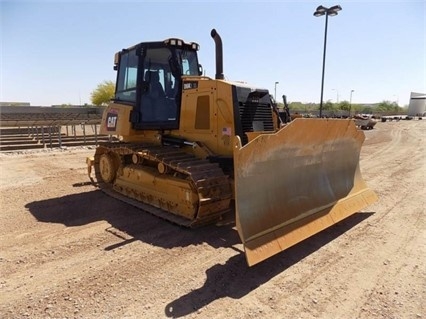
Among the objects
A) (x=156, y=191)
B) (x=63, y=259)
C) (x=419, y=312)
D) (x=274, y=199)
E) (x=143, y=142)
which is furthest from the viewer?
(x=143, y=142)

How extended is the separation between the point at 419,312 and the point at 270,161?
2245 millimetres

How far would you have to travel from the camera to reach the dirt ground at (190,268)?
311 cm

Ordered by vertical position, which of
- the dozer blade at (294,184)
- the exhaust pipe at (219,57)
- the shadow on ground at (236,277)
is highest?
the exhaust pipe at (219,57)

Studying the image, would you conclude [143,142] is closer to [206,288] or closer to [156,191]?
[156,191]

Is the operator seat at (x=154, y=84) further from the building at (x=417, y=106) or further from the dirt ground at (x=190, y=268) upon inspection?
the building at (x=417, y=106)

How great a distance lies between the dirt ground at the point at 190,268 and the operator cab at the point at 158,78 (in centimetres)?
184

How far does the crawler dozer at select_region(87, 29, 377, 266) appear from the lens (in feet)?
13.6

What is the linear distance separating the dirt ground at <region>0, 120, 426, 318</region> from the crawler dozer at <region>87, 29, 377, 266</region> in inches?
12.9

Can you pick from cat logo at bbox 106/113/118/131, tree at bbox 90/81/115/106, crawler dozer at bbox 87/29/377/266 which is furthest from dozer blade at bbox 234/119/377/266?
tree at bbox 90/81/115/106

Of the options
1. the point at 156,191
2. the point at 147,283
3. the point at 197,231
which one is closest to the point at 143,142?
the point at 156,191

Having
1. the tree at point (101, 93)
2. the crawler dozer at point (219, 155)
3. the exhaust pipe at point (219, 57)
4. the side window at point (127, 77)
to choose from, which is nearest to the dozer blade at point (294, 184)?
the crawler dozer at point (219, 155)

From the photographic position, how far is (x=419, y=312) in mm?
3033

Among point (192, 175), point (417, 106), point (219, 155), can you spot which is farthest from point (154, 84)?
point (417, 106)

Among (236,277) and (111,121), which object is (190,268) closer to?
(236,277)
